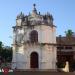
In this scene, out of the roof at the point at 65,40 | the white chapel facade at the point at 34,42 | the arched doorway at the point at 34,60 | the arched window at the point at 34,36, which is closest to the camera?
the white chapel facade at the point at 34,42

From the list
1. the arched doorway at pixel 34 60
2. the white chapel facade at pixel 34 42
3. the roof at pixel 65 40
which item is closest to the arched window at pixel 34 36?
the white chapel facade at pixel 34 42

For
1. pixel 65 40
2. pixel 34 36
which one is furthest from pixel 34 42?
pixel 65 40

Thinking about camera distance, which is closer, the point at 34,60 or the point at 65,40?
the point at 34,60

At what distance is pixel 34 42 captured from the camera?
43.9m

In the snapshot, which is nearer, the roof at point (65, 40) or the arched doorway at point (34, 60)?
the arched doorway at point (34, 60)

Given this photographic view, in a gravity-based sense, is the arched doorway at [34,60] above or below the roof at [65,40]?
below

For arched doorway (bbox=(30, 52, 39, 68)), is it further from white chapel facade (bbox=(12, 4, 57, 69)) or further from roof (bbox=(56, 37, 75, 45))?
roof (bbox=(56, 37, 75, 45))

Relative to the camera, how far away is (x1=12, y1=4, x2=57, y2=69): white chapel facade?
43.7 meters

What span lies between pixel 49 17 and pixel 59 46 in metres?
7.45

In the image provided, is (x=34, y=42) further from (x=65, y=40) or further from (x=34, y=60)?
(x=65, y=40)

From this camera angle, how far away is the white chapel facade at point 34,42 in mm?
43688

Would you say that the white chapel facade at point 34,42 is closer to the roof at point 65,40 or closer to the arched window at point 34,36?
the arched window at point 34,36

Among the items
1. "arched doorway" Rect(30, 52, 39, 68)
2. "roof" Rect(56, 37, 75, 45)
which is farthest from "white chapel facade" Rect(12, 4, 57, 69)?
"roof" Rect(56, 37, 75, 45)

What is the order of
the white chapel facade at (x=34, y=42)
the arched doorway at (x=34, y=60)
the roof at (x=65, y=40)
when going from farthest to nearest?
the roof at (x=65, y=40) → the arched doorway at (x=34, y=60) → the white chapel facade at (x=34, y=42)
